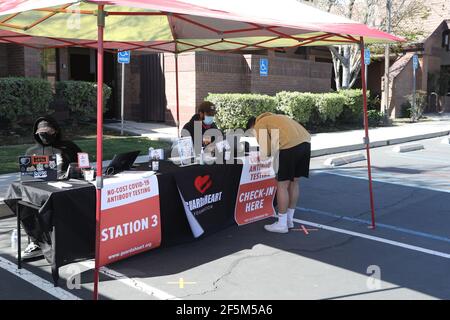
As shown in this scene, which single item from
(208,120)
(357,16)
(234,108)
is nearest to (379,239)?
(208,120)

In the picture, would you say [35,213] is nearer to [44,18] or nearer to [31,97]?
[44,18]

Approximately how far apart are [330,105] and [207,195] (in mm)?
A: 14430

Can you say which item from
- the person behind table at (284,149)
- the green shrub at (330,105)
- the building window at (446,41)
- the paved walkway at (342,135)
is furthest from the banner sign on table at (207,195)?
the building window at (446,41)

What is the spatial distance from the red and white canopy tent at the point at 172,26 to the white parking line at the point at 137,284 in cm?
50

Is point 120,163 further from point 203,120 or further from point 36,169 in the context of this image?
point 203,120

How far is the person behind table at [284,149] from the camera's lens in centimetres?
609

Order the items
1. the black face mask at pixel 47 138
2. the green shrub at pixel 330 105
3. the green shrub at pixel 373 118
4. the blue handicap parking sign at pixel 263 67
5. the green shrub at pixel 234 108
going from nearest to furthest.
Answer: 1. the black face mask at pixel 47 138
2. the green shrub at pixel 234 108
3. the blue handicap parking sign at pixel 263 67
4. the green shrub at pixel 330 105
5. the green shrub at pixel 373 118

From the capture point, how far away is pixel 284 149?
241 inches

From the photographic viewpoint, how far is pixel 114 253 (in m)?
4.96

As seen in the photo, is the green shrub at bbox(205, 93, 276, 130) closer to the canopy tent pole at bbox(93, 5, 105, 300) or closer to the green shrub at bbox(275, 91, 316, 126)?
the green shrub at bbox(275, 91, 316, 126)

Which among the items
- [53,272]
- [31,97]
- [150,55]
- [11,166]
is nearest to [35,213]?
[53,272]

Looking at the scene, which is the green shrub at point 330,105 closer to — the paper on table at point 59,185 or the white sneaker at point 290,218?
the white sneaker at point 290,218

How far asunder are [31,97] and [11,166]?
4.35 m
